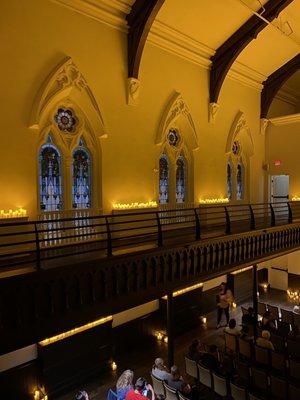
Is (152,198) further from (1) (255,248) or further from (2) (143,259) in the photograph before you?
(2) (143,259)

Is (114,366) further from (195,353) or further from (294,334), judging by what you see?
(294,334)

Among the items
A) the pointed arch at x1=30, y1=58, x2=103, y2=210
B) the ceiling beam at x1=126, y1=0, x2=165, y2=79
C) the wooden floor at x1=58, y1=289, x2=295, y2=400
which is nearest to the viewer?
the pointed arch at x1=30, y1=58, x2=103, y2=210

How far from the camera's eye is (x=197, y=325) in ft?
43.8

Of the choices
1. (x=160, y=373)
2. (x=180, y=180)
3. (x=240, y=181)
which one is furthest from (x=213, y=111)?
(x=160, y=373)

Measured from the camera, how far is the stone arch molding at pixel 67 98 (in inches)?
348

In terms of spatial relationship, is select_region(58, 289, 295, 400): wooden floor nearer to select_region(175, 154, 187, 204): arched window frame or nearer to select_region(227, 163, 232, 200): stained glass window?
select_region(175, 154, 187, 204): arched window frame

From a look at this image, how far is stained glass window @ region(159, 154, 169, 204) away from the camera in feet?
42.4

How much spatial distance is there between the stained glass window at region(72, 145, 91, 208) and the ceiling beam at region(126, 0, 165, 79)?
2852mm

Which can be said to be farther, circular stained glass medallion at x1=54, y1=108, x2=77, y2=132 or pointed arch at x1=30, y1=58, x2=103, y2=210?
circular stained glass medallion at x1=54, y1=108, x2=77, y2=132

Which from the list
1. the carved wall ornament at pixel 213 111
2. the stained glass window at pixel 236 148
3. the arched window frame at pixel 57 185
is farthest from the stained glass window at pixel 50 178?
the stained glass window at pixel 236 148

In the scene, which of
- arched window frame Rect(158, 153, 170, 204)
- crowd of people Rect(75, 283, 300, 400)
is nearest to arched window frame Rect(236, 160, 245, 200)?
arched window frame Rect(158, 153, 170, 204)

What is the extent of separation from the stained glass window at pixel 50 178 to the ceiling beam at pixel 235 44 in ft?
23.8

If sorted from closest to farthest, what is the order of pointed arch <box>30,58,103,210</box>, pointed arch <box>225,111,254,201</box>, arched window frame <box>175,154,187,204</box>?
1. pointed arch <box>30,58,103,210</box>
2. arched window frame <box>175,154,187,204</box>
3. pointed arch <box>225,111,254,201</box>

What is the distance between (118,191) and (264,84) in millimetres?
10631
